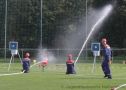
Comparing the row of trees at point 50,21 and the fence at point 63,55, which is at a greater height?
the row of trees at point 50,21

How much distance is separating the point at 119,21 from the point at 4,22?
2074 centimetres

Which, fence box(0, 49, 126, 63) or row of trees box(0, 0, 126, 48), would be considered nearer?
fence box(0, 49, 126, 63)

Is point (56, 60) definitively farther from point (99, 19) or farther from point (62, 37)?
point (99, 19)

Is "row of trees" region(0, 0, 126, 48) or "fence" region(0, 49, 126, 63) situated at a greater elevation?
"row of trees" region(0, 0, 126, 48)

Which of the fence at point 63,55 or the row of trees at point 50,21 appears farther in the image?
the row of trees at point 50,21

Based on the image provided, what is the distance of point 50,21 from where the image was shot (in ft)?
244

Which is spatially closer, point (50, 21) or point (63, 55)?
point (63, 55)

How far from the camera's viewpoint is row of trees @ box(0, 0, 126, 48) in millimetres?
69812

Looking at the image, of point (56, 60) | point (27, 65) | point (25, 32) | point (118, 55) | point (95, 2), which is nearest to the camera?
point (27, 65)

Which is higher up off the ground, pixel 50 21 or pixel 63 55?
pixel 50 21

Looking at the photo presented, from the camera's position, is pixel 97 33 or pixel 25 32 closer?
pixel 25 32

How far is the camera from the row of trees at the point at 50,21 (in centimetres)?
6981

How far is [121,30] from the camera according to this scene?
8006cm

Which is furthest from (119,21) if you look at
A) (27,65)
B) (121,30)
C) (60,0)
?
(27,65)
